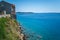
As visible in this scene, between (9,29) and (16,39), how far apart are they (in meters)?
1.62

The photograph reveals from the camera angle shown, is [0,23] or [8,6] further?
[8,6]

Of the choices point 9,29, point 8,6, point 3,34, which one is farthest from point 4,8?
point 3,34

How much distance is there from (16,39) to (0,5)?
64.4 ft

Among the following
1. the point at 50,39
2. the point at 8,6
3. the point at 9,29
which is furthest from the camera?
the point at 50,39

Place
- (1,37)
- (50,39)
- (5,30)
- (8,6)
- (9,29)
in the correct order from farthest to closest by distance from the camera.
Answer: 1. (50,39)
2. (8,6)
3. (9,29)
4. (5,30)
5. (1,37)

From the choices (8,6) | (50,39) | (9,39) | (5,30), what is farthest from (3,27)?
(50,39)

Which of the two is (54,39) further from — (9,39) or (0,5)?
(9,39)

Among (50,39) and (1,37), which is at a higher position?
(1,37)

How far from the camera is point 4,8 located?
3978 cm

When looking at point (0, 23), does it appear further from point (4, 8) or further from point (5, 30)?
point (4, 8)

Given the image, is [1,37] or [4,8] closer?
[1,37]

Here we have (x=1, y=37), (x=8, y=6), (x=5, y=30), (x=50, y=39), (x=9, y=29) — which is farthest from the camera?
(x=50, y=39)

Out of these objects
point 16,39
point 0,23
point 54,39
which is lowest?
point 54,39

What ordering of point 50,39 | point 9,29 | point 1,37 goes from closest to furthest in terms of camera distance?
point 1,37 < point 9,29 < point 50,39
